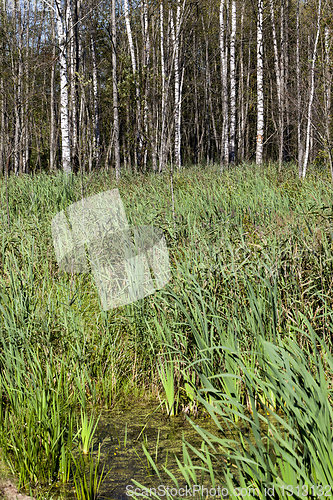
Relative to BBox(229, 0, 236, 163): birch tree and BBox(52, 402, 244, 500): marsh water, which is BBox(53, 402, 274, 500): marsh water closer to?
BBox(52, 402, 244, 500): marsh water

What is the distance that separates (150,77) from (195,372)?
10.7m

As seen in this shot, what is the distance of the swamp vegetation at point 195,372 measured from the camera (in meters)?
1.31

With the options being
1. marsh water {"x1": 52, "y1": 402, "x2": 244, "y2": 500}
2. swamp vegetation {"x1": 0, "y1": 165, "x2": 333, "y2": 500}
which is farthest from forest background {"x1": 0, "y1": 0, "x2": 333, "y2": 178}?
marsh water {"x1": 52, "y1": 402, "x2": 244, "y2": 500}

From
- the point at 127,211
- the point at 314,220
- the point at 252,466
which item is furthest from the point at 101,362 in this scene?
the point at 127,211

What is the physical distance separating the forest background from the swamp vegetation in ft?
5.93

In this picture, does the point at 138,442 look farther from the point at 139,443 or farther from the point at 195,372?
the point at 195,372

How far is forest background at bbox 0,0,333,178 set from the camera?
5.60 m

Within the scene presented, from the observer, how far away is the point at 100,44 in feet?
67.5

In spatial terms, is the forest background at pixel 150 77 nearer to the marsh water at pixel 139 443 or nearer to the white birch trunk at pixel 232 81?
the white birch trunk at pixel 232 81

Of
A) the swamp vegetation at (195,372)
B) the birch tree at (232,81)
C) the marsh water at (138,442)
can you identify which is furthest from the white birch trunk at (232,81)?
the marsh water at (138,442)

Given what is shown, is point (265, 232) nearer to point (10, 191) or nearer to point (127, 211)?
point (127, 211)

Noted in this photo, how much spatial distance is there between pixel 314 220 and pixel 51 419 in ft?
8.65

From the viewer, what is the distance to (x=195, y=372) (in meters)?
2.41

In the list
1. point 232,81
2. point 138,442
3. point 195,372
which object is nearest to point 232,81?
point 232,81
